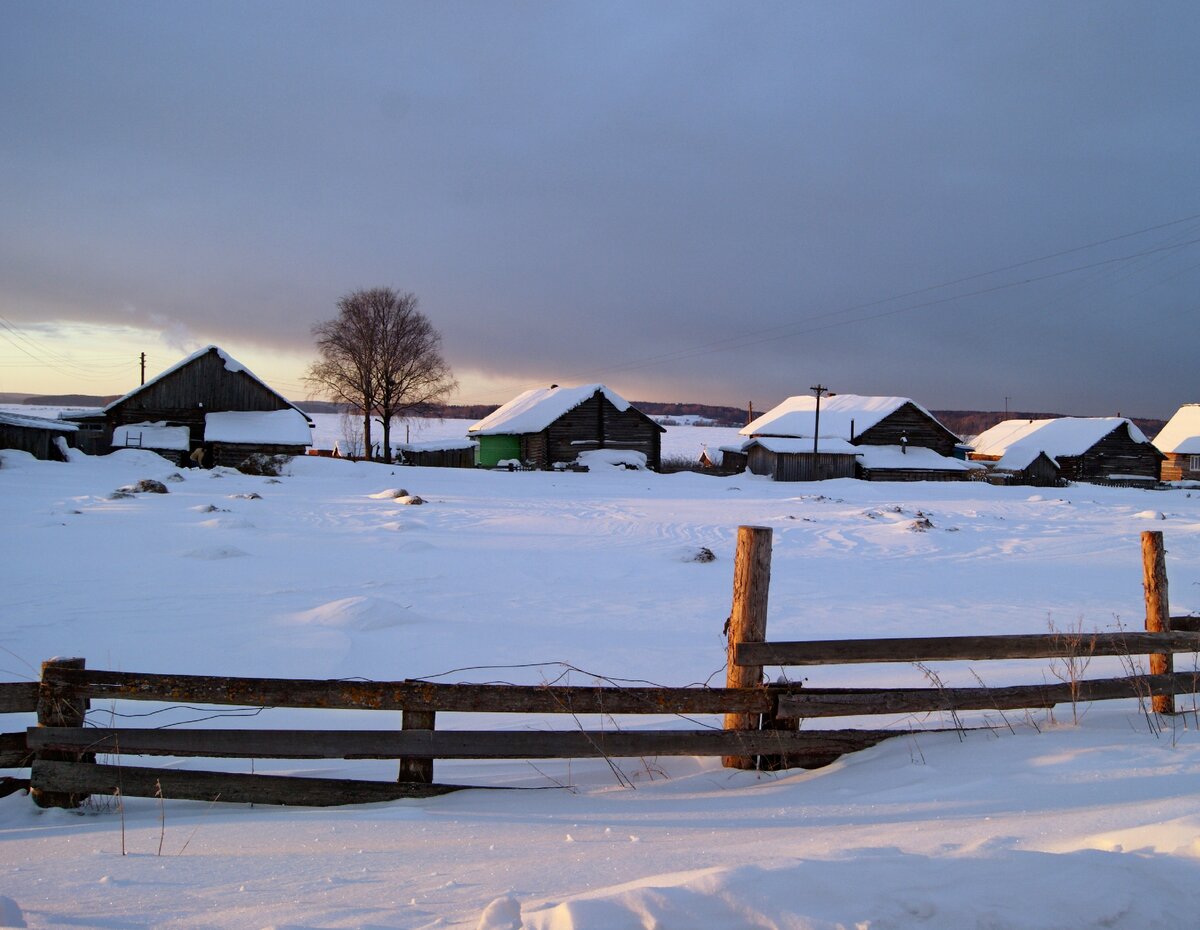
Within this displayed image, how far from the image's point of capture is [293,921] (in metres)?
3.13

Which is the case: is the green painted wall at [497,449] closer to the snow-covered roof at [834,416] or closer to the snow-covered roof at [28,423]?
the snow-covered roof at [834,416]

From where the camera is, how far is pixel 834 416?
61.0 metres

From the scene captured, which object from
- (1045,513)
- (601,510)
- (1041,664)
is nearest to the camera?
→ (1041,664)

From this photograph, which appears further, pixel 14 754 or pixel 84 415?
pixel 84 415

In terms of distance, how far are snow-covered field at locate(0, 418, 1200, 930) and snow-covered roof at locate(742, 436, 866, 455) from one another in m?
31.9

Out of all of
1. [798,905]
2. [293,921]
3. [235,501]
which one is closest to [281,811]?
[293,921]

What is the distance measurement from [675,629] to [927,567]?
790 centimetres

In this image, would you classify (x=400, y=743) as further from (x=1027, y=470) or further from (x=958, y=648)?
(x=1027, y=470)

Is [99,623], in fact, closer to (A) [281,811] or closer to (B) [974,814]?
(A) [281,811]

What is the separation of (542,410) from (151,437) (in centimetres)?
2435

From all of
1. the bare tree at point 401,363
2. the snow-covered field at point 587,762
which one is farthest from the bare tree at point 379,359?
the snow-covered field at point 587,762

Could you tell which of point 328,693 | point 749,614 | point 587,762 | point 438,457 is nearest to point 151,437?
point 438,457

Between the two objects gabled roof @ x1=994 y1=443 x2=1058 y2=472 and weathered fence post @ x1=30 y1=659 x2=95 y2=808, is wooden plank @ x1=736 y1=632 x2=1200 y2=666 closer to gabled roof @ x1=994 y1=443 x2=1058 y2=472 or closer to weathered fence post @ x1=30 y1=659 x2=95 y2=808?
weathered fence post @ x1=30 y1=659 x2=95 y2=808

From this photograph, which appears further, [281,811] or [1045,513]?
[1045,513]
